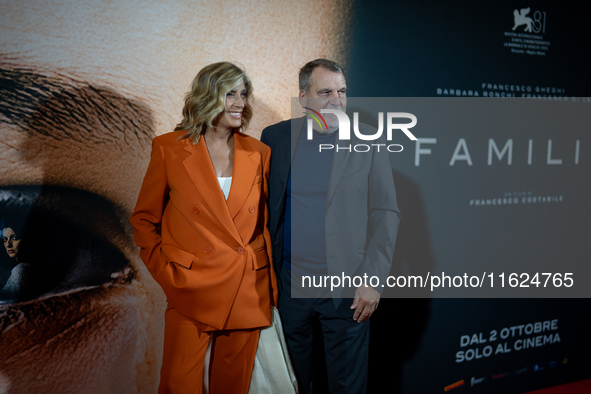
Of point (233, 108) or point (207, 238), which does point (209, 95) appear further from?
point (207, 238)

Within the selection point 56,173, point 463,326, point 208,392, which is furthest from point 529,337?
point 56,173

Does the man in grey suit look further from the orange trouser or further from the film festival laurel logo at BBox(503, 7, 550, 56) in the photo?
the film festival laurel logo at BBox(503, 7, 550, 56)

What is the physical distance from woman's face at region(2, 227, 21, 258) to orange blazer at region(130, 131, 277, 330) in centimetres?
71

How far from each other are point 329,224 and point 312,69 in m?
0.74

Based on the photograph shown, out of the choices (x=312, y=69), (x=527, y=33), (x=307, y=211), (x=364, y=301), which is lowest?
(x=364, y=301)

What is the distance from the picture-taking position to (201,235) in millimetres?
1651

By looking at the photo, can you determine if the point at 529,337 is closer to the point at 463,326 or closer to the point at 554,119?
the point at 463,326

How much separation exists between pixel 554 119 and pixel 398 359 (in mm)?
2149

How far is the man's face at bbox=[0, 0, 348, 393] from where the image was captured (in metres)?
1.93

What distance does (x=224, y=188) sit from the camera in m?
1.72

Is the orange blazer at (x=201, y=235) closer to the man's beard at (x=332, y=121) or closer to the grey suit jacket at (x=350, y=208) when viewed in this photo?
the grey suit jacket at (x=350, y=208)

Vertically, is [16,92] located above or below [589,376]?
above

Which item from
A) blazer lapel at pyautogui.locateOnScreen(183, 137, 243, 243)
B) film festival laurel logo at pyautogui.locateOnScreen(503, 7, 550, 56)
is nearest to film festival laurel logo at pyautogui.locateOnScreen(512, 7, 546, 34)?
film festival laurel logo at pyautogui.locateOnScreen(503, 7, 550, 56)

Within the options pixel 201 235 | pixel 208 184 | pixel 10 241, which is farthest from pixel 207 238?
pixel 10 241
